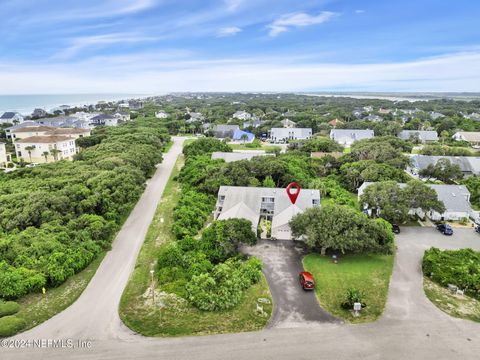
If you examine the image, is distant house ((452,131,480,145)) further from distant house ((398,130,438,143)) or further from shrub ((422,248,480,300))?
shrub ((422,248,480,300))

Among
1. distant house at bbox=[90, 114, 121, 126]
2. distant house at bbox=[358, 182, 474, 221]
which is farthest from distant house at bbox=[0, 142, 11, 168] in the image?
distant house at bbox=[358, 182, 474, 221]

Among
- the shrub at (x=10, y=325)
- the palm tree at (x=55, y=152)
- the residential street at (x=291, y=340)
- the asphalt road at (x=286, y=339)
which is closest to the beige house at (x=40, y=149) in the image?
the palm tree at (x=55, y=152)

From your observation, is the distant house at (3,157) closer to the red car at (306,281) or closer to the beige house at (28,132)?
the beige house at (28,132)

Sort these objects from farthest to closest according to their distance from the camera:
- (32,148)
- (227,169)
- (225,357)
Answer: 1. (32,148)
2. (227,169)
3. (225,357)

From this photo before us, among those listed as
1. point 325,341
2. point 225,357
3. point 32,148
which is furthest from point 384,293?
point 32,148

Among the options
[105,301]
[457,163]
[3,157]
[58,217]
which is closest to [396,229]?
[105,301]

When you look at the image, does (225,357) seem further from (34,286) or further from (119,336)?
(34,286)
